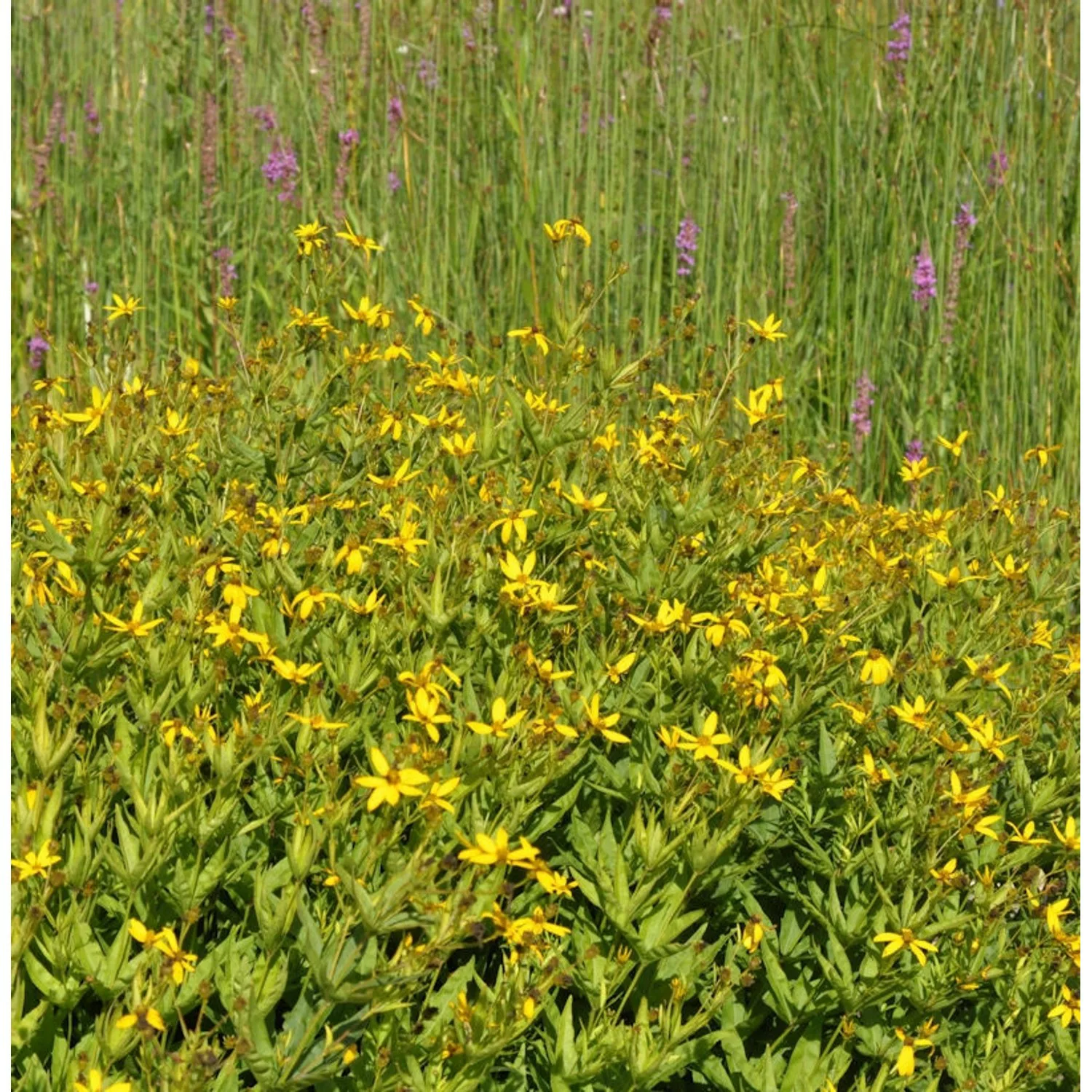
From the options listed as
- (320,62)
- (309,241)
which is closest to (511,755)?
(309,241)

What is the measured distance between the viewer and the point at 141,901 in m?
1.89

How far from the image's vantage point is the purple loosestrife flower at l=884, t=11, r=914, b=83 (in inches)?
174

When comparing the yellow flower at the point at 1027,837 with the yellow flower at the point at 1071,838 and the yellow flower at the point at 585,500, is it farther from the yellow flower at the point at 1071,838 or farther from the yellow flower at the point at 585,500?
the yellow flower at the point at 585,500

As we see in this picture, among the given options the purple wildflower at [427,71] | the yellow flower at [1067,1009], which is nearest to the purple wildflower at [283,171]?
the purple wildflower at [427,71]

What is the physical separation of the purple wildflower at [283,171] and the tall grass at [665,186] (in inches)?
2.3

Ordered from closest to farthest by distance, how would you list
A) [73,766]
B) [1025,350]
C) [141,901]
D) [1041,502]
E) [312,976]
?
[312,976] → [141,901] → [73,766] → [1041,502] → [1025,350]

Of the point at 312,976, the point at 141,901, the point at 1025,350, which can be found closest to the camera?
the point at 312,976

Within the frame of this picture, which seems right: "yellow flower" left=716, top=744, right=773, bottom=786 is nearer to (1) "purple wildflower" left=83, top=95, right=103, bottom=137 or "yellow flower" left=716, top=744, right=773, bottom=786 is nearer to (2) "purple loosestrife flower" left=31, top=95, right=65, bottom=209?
(2) "purple loosestrife flower" left=31, top=95, right=65, bottom=209

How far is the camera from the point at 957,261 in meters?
4.25

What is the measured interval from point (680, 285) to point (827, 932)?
2641mm

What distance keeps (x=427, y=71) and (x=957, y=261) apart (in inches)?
65.7

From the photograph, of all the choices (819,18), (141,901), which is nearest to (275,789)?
(141,901)

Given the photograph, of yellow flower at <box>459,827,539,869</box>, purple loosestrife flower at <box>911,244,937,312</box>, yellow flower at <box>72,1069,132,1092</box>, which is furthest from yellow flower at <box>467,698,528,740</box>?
purple loosestrife flower at <box>911,244,937,312</box>

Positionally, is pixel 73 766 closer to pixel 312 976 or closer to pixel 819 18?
pixel 312 976
